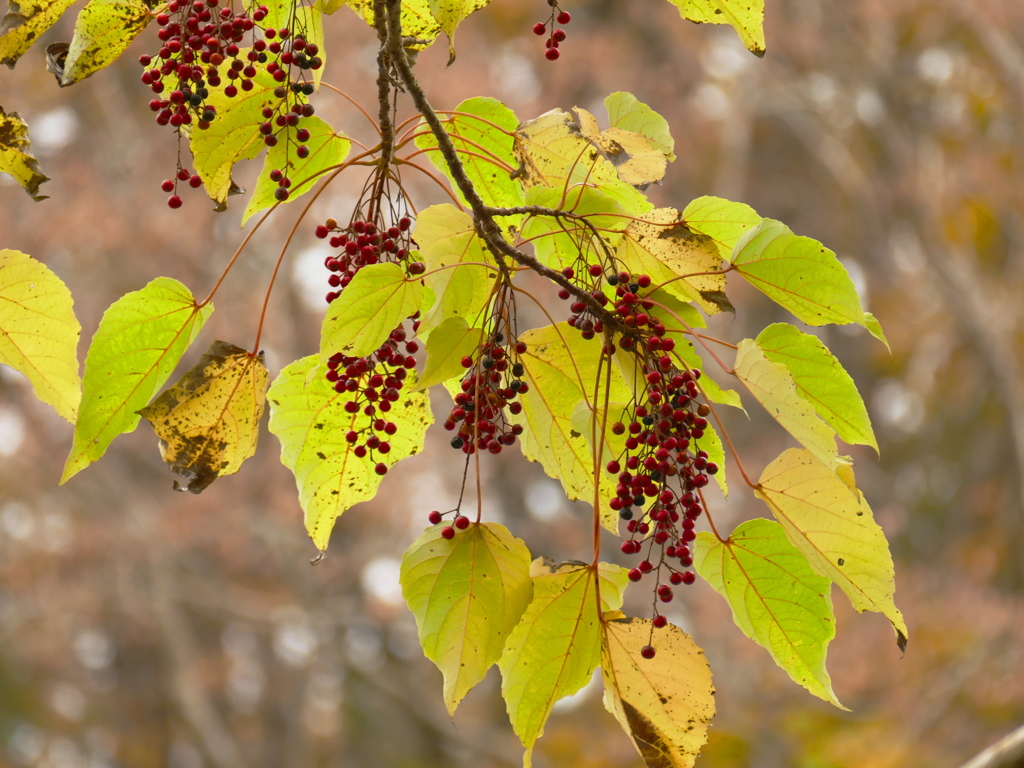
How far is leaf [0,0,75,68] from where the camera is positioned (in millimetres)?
755

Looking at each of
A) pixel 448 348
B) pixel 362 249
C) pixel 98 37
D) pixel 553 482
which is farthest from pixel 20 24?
pixel 553 482

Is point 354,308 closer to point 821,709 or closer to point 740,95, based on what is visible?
point 821,709

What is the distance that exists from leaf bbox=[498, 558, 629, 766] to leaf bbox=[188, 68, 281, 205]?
0.43 m

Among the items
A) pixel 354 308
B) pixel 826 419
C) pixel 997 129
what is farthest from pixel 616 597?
pixel 997 129

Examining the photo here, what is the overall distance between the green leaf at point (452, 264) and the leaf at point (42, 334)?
286 millimetres

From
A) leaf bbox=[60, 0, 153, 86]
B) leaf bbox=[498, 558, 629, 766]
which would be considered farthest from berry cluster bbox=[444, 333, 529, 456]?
leaf bbox=[60, 0, 153, 86]

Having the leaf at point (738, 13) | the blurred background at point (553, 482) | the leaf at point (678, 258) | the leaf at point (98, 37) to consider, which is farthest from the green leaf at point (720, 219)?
the blurred background at point (553, 482)

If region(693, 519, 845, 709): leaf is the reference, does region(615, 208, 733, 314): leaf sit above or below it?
above

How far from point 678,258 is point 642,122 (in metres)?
0.15

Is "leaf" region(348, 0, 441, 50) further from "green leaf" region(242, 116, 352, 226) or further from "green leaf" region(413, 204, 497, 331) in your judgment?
"green leaf" region(413, 204, 497, 331)

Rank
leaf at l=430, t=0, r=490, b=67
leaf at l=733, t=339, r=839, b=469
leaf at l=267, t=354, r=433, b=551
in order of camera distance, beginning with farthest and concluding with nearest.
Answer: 1. leaf at l=267, t=354, r=433, b=551
2. leaf at l=430, t=0, r=490, b=67
3. leaf at l=733, t=339, r=839, b=469

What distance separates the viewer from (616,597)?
814 millimetres

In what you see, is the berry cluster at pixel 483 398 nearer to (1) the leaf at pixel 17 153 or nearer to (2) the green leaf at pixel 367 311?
(2) the green leaf at pixel 367 311

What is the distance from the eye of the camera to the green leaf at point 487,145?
3.03 ft
